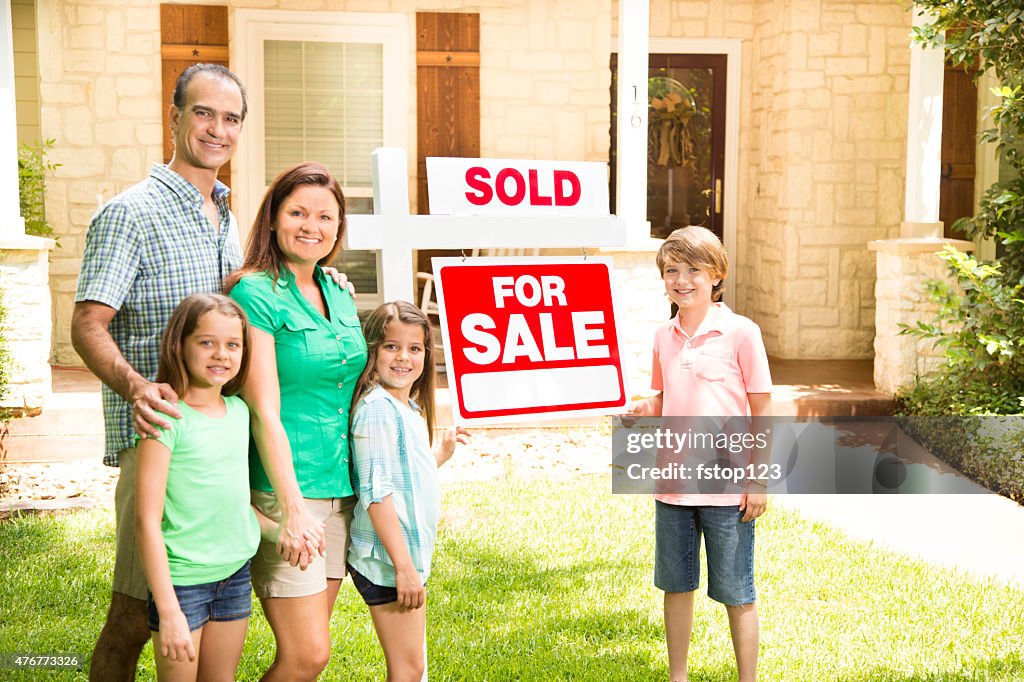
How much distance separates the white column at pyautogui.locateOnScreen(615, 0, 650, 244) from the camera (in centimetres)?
681

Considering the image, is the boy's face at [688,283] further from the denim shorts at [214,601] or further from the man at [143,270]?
the denim shorts at [214,601]

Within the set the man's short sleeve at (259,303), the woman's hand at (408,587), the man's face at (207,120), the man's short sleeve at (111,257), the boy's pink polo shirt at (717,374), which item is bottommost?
the woman's hand at (408,587)

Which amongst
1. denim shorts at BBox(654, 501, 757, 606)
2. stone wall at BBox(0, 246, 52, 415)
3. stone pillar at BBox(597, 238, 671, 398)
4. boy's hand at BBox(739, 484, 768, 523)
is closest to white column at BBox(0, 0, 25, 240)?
stone wall at BBox(0, 246, 52, 415)

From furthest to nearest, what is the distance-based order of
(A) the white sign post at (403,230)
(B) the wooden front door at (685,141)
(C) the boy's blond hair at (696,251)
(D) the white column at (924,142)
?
(B) the wooden front door at (685,141), (D) the white column at (924,142), (C) the boy's blond hair at (696,251), (A) the white sign post at (403,230)

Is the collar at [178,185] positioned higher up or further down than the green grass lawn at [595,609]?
higher up

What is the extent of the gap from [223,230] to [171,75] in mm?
5608

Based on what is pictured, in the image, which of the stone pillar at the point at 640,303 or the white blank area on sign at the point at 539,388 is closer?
the white blank area on sign at the point at 539,388

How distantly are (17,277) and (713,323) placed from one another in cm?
460

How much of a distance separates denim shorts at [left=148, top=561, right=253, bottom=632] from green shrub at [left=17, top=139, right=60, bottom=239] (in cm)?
565

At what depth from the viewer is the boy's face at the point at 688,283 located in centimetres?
302

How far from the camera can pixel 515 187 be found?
2.69 metres

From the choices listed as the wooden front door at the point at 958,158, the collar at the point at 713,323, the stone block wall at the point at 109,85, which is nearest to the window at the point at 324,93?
the stone block wall at the point at 109,85

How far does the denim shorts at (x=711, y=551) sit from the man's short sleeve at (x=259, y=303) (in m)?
1.29

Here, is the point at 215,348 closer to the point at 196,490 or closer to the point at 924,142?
the point at 196,490
